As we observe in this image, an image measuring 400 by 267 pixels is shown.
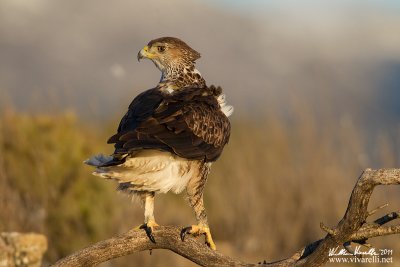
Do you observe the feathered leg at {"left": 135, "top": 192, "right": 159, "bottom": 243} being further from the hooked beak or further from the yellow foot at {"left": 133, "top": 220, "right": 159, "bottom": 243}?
the hooked beak

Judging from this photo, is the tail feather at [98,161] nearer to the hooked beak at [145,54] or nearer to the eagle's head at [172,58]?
the eagle's head at [172,58]

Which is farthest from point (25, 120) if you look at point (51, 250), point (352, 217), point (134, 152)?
point (352, 217)

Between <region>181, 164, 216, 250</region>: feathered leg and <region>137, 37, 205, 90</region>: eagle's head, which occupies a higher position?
<region>137, 37, 205, 90</region>: eagle's head

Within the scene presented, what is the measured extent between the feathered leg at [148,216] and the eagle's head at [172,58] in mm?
1491

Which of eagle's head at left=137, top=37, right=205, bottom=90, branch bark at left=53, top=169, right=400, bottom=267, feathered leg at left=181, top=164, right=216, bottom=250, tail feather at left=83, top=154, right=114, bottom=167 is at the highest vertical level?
eagle's head at left=137, top=37, right=205, bottom=90

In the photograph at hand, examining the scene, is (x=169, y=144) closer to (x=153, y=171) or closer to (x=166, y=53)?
(x=153, y=171)

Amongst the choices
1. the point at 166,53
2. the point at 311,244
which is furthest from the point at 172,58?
the point at 311,244

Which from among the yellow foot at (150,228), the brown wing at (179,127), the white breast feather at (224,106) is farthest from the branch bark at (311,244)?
the white breast feather at (224,106)

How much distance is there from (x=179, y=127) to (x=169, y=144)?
15.0 inches

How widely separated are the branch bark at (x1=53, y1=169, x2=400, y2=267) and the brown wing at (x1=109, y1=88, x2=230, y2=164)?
0.77 metres

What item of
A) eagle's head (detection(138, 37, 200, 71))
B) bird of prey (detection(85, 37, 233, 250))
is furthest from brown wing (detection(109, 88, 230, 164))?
eagle's head (detection(138, 37, 200, 71))

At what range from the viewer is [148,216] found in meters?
6.81

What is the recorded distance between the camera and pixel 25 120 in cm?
1480

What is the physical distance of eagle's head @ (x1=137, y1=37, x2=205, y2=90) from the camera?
7949 millimetres
